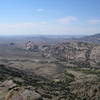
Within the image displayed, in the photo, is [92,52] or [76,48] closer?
[92,52]

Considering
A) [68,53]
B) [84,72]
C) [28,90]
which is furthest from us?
[68,53]

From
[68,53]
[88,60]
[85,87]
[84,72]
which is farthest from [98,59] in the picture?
[85,87]

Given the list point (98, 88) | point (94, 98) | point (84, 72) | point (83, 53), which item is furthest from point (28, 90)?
point (83, 53)

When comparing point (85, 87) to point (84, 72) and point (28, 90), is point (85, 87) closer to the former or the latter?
point (28, 90)

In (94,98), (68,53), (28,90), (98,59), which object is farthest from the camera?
(68,53)

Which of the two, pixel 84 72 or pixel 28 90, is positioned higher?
pixel 28 90

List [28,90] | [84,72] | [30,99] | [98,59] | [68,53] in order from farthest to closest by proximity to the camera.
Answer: [68,53], [98,59], [84,72], [28,90], [30,99]

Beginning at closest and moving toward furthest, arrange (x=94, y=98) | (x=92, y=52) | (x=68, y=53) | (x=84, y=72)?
(x=94, y=98) → (x=84, y=72) → (x=92, y=52) → (x=68, y=53)

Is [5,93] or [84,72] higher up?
[5,93]

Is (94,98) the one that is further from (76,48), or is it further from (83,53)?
(76,48)
